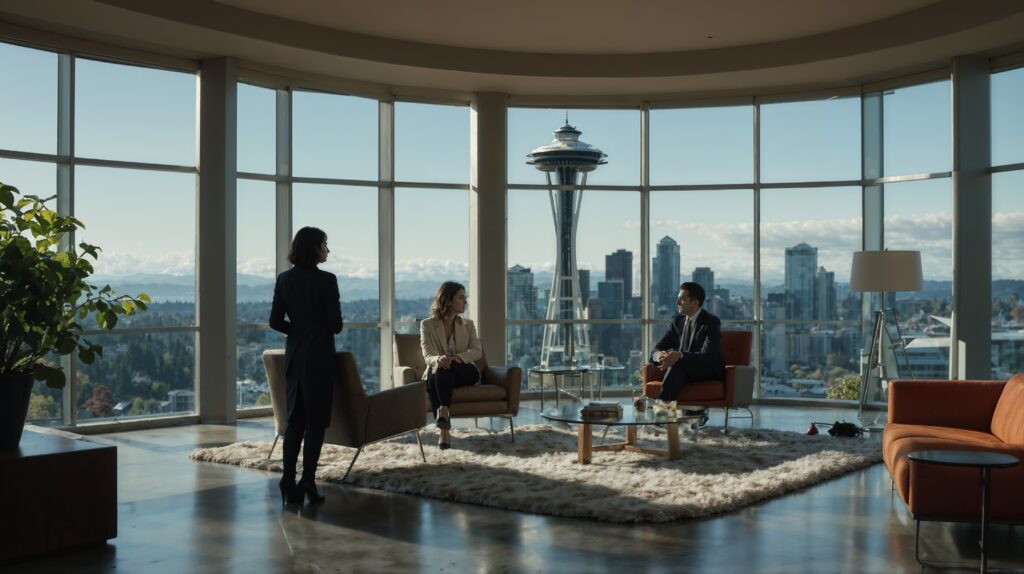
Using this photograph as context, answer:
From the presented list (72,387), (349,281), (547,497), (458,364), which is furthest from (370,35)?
(547,497)

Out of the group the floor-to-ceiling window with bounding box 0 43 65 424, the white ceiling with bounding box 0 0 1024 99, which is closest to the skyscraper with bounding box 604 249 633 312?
the white ceiling with bounding box 0 0 1024 99

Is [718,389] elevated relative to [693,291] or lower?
lower

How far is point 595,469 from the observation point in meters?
6.22

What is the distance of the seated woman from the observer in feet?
23.8

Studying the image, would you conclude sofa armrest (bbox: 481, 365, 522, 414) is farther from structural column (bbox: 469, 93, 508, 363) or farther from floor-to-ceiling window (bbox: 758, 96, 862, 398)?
floor-to-ceiling window (bbox: 758, 96, 862, 398)

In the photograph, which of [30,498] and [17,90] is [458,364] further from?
[17,90]

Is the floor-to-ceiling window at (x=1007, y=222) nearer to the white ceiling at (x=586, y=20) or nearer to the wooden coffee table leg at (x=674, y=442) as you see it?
the white ceiling at (x=586, y=20)

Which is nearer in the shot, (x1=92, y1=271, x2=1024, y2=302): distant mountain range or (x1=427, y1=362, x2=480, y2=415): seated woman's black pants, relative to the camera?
(x1=427, y1=362, x2=480, y2=415): seated woman's black pants

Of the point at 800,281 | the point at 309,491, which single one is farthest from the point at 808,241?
the point at 309,491

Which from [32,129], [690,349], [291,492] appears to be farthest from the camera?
[690,349]

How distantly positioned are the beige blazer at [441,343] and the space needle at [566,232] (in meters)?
3.22

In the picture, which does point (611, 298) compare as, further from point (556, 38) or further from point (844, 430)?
point (844, 430)

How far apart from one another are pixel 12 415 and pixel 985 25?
7.72 metres

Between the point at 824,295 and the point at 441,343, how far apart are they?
16.2 feet
